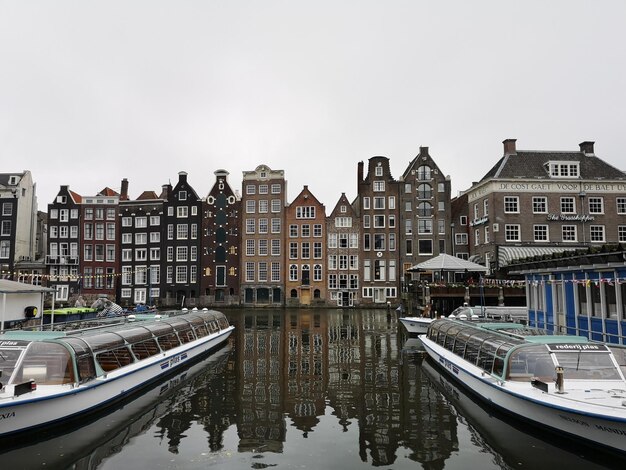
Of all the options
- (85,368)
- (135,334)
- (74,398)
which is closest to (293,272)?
(135,334)

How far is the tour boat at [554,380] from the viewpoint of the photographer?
32.4 feet

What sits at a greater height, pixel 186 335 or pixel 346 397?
pixel 186 335

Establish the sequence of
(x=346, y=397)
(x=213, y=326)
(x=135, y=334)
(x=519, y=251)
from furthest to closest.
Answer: (x=519, y=251) < (x=213, y=326) < (x=135, y=334) < (x=346, y=397)

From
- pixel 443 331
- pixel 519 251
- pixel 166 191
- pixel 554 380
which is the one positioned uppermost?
pixel 166 191

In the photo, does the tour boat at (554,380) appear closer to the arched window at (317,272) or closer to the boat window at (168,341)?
the boat window at (168,341)

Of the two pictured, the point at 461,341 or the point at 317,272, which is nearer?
the point at 461,341

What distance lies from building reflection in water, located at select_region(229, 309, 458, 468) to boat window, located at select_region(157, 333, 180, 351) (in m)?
3.09

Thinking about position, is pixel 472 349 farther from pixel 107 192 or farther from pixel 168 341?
pixel 107 192

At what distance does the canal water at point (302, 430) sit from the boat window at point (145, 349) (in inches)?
49.0

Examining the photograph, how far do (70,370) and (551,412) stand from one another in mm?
12487

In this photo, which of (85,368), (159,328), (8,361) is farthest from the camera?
(159,328)

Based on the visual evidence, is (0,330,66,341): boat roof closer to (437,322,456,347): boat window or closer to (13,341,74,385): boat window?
(13,341,74,385): boat window

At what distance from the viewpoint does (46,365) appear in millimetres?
12195

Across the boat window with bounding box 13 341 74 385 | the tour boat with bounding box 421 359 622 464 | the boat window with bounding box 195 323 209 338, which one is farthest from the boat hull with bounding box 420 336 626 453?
the boat window with bounding box 195 323 209 338
